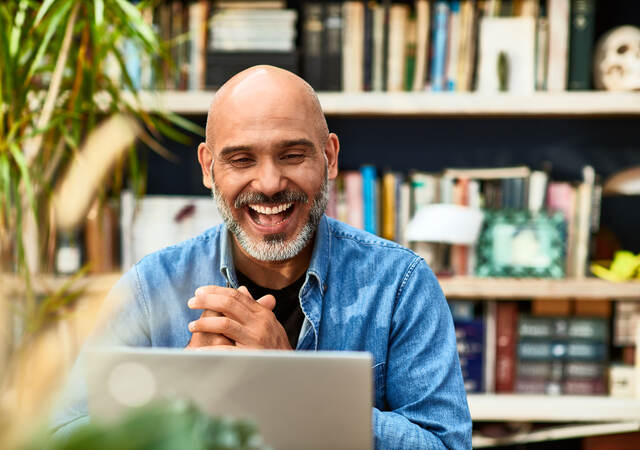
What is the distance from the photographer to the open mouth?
3.97 feet

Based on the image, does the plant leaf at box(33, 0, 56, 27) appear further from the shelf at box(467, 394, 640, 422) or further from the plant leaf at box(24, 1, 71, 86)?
the shelf at box(467, 394, 640, 422)

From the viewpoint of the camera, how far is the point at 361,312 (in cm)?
120

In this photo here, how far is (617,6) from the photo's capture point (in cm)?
238

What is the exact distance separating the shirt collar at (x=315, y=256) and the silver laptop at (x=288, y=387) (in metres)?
0.62

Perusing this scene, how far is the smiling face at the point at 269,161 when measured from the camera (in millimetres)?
1171

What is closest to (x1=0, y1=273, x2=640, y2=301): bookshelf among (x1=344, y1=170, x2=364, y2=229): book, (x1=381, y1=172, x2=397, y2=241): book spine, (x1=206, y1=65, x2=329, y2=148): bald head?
(x1=381, y1=172, x2=397, y2=241): book spine

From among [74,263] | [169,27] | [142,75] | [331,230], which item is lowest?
Result: [74,263]

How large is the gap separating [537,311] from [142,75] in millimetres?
1566

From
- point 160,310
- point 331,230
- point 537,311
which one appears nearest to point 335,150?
point 331,230

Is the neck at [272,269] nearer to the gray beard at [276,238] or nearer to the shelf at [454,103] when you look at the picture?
the gray beard at [276,238]

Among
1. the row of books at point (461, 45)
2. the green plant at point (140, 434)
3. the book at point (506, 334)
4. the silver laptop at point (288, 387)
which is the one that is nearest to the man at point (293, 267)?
the silver laptop at point (288, 387)

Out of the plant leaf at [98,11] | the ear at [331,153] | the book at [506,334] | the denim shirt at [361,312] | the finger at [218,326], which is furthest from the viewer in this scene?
the book at [506,334]

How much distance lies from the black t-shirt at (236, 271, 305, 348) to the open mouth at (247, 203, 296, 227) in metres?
0.13

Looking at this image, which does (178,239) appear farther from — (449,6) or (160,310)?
(449,6)
